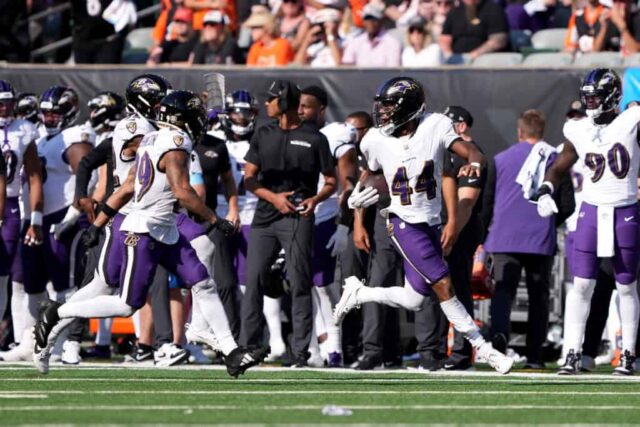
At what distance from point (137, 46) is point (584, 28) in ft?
17.2

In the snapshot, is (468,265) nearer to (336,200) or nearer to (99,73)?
(336,200)

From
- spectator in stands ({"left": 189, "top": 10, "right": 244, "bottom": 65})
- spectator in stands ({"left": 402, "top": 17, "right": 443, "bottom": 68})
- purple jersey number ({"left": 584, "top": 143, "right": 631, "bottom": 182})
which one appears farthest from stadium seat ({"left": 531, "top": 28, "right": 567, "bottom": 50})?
purple jersey number ({"left": 584, "top": 143, "right": 631, "bottom": 182})

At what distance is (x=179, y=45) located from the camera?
15688 millimetres

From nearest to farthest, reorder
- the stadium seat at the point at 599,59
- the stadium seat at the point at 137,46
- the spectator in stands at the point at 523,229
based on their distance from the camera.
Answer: the spectator in stands at the point at 523,229, the stadium seat at the point at 599,59, the stadium seat at the point at 137,46

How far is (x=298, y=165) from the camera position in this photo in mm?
11070

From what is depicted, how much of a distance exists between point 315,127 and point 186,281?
111 inches

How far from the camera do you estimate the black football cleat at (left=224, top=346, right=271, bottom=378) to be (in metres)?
8.54

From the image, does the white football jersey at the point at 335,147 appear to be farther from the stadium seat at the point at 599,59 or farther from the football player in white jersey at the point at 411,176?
the stadium seat at the point at 599,59

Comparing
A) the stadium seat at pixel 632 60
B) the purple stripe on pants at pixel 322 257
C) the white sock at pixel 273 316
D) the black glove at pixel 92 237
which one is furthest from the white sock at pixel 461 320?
the stadium seat at pixel 632 60

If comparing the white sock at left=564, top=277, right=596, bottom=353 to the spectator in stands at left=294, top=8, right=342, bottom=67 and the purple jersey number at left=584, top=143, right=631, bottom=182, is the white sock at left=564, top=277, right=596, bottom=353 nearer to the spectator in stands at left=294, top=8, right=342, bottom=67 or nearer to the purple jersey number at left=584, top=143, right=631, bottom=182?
the purple jersey number at left=584, top=143, right=631, bottom=182

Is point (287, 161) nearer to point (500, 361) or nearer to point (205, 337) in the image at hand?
point (205, 337)

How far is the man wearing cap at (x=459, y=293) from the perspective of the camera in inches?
422

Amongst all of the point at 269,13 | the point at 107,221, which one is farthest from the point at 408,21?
the point at 107,221

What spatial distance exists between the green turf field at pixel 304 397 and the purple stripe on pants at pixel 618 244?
69 centimetres
